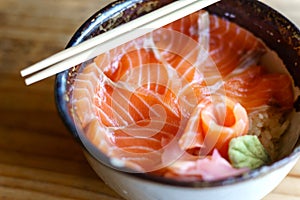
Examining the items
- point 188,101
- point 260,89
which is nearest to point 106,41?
point 188,101

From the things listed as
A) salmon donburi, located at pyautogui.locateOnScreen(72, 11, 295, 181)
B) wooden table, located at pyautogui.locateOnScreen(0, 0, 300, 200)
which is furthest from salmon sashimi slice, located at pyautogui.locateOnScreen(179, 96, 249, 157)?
wooden table, located at pyautogui.locateOnScreen(0, 0, 300, 200)

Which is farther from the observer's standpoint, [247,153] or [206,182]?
[247,153]

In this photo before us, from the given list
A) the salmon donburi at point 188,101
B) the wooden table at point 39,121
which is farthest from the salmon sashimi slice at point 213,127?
the wooden table at point 39,121

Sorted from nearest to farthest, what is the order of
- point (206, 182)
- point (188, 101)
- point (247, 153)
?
point (206, 182)
point (247, 153)
point (188, 101)

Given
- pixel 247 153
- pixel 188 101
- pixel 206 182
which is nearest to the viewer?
pixel 206 182

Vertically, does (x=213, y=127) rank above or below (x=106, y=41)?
below

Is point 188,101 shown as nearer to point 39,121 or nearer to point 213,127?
point 213,127

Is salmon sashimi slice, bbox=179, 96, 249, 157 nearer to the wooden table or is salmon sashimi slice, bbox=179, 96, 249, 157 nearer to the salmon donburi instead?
the salmon donburi
